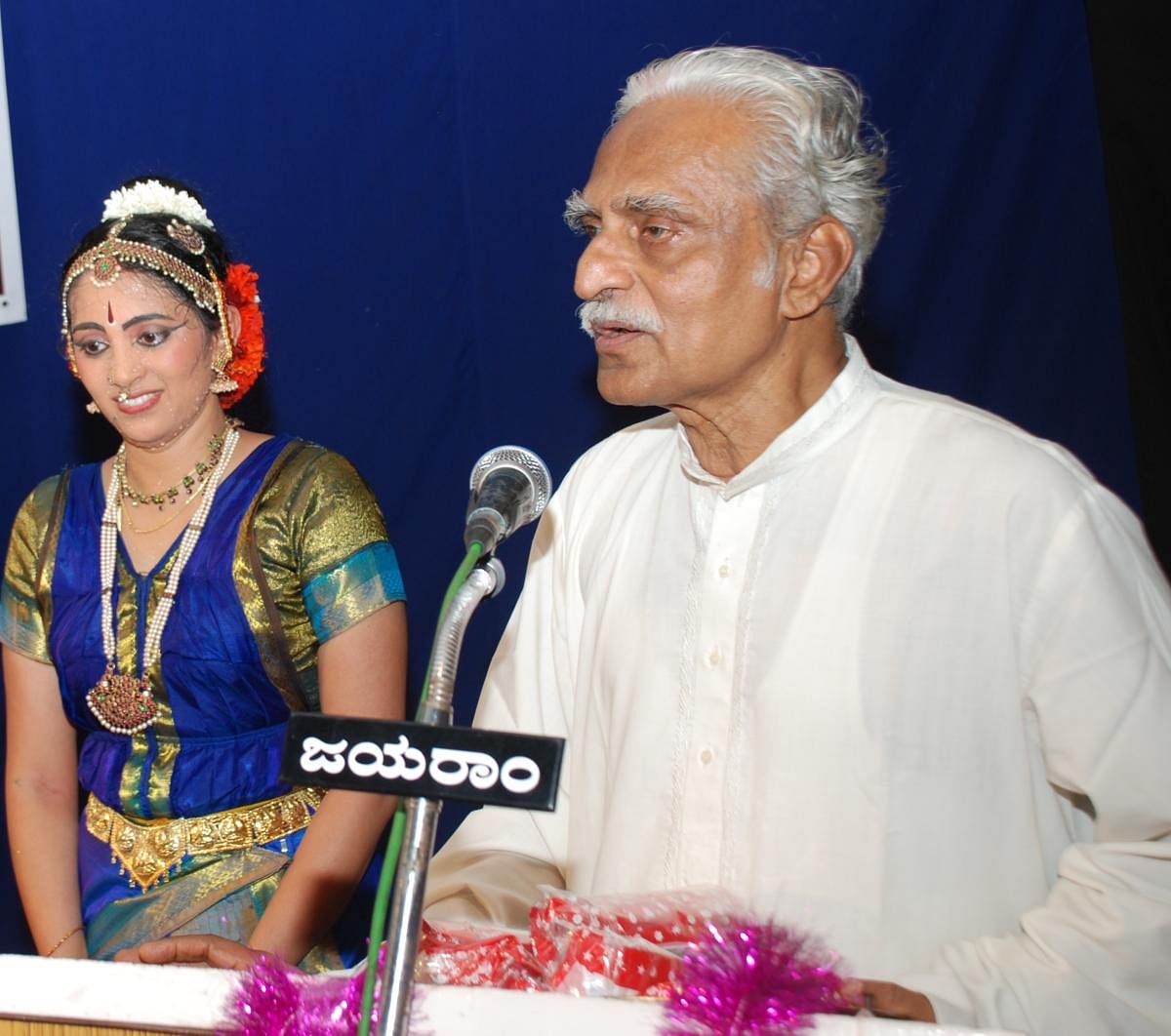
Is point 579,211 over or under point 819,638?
over

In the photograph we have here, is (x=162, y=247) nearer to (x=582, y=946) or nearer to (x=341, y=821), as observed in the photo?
(x=341, y=821)

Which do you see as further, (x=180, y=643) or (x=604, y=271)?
(x=180, y=643)

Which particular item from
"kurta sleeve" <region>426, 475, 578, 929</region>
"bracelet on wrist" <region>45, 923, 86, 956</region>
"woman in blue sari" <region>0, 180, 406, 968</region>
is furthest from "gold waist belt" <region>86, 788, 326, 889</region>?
"kurta sleeve" <region>426, 475, 578, 929</region>

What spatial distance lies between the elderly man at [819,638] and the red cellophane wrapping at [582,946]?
0.33 meters

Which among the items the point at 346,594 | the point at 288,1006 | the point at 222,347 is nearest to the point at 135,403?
the point at 222,347

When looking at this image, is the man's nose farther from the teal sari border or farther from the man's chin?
the teal sari border

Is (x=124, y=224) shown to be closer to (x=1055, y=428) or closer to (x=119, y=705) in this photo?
(x=119, y=705)

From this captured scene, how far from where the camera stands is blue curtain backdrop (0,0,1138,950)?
288cm

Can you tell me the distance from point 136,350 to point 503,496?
56.7 inches

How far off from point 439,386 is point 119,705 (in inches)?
44.7

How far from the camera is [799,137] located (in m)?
1.93

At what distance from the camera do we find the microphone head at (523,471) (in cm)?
127

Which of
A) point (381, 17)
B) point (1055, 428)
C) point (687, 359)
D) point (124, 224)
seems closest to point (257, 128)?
point (381, 17)

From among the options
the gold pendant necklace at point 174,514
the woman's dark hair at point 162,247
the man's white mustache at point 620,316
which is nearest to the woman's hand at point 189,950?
the man's white mustache at point 620,316
